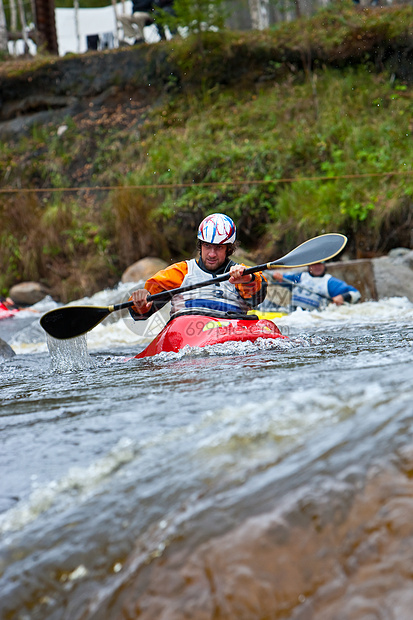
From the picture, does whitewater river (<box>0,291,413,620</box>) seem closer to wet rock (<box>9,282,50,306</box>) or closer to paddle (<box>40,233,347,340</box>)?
paddle (<box>40,233,347,340</box>)

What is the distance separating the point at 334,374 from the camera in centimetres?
213

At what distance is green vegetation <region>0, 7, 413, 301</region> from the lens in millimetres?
9172

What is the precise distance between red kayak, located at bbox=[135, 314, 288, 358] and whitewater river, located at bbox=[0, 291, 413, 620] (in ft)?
4.91

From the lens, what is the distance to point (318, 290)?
704 centimetres

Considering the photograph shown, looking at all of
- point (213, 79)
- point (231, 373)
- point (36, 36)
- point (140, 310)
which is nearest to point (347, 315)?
point (140, 310)

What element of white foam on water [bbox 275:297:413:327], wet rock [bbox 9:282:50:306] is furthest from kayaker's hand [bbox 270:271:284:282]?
wet rock [bbox 9:282:50:306]

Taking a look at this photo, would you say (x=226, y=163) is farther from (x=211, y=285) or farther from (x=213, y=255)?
(x=211, y=285)

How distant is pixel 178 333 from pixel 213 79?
10575 millimetres

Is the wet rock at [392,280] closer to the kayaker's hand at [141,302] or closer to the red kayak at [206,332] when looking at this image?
the red kayak at [206,332]

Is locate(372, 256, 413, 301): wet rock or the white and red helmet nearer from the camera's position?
the white and red helmet

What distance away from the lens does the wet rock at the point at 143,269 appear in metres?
8.93

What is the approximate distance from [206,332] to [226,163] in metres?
7.62

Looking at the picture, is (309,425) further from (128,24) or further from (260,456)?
(128,24)

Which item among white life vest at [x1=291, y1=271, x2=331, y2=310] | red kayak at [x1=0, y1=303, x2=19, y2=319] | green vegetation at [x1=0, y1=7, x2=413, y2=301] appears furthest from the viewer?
green vegetation at [x1=0, y1=7, x2=413, y2=301]
